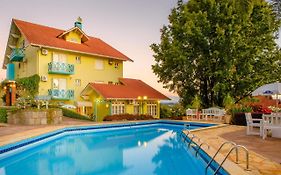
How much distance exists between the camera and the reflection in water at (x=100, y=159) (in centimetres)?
922

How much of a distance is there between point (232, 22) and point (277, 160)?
1955cm

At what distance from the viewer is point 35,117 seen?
19.9 metres

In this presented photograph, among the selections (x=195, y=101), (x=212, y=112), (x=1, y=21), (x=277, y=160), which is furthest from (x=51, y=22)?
(x=277, y=160)

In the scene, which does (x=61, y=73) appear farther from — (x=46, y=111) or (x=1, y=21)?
(x=1, y=21)

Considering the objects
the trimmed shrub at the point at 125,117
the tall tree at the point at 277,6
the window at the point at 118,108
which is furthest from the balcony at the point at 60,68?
the tall tree at the point at 277,6

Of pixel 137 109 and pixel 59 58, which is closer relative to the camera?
pixel 59 58

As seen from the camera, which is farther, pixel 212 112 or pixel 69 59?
pixel 69 59

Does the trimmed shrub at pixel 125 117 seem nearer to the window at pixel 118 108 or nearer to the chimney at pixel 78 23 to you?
the window at pixel 118 108

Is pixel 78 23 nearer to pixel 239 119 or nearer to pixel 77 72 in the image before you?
pixel 77 72

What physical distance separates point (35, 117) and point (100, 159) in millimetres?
10782

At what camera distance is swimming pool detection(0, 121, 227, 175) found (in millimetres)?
9211

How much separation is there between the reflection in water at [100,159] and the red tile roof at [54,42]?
13.2m

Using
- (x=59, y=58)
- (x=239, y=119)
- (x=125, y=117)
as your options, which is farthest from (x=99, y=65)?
(x=239, y=119)

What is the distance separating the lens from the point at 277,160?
24.9ft
